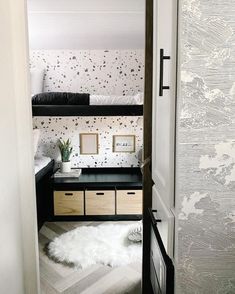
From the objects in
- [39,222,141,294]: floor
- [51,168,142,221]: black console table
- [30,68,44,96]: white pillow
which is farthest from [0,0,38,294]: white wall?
[30,68,44,96]: white pillow

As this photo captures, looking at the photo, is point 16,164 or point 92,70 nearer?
point 16,164

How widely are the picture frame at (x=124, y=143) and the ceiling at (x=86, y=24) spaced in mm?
1183

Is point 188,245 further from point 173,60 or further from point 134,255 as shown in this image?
point 134,255

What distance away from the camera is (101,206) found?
3.61 m

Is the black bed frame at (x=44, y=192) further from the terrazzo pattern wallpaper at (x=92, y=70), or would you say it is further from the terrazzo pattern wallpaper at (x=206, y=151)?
the terrazzo pattern wallpaper at (x=206, y=151)

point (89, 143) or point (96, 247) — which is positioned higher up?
point (89, 143)

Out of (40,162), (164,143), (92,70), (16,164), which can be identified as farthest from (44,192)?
(164,143)

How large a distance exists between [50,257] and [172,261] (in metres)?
1.85

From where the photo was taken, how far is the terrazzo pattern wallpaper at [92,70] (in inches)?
158

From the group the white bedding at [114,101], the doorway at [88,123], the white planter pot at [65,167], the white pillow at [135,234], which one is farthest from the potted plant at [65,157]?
the white pillow at [135,234]

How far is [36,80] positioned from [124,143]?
4.66 ft

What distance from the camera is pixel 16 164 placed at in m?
1.58

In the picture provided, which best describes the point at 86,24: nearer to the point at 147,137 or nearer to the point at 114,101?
the point at 114,101

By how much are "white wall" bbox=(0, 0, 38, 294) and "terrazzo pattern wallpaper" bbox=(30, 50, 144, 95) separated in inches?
98.9
